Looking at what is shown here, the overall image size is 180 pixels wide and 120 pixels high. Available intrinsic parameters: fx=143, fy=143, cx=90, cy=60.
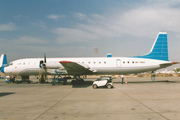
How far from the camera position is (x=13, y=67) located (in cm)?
2398

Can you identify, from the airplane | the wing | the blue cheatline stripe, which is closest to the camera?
the wing

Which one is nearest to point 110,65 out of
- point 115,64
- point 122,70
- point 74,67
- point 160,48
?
point 115,64

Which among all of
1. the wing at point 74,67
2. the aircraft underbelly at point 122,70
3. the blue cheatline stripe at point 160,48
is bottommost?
the aircraft underbelly at point 122,70

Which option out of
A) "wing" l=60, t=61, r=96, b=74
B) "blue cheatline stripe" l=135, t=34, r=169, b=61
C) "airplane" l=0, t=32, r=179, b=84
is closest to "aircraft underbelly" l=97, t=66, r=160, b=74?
"airplane" l=0, t=32, r=179, b=84

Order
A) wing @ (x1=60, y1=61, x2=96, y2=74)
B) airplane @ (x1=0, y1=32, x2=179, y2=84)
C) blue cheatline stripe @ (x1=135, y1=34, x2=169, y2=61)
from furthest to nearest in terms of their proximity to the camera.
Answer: blue cheatline stripe @ (x1=135, y1=34, x2=169, y2=61), airplane @ (x1=0, y1=32, x2=179, y2=84), wing @ (x1=60, y1=61, x2=96, y2=74)

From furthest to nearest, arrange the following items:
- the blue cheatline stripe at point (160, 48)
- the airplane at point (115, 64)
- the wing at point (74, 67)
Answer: the blue cheatline stripe at point (160, 48) < the airplane at point (115, 64) < the wing at point (74, 67)

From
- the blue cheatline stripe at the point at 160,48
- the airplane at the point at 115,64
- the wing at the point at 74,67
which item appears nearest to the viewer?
the wing at the point at 74,67

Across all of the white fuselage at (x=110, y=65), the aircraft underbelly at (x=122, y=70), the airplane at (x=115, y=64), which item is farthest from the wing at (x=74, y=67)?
the aircraft underbelly at (x=122, y=70)

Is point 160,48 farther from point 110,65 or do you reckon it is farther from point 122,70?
point 110,65

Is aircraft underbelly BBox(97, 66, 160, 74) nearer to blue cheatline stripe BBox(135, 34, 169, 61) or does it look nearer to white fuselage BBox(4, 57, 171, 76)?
white fuselage BBox(4, 57, 171, 76)

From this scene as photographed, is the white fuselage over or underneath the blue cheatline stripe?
underneath

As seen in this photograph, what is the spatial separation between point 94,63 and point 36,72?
9.64m

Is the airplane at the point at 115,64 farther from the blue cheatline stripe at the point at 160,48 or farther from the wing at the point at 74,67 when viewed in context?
the wing at the point at 74,67

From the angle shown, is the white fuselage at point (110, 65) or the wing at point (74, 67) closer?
the wing at point (74, 67)
